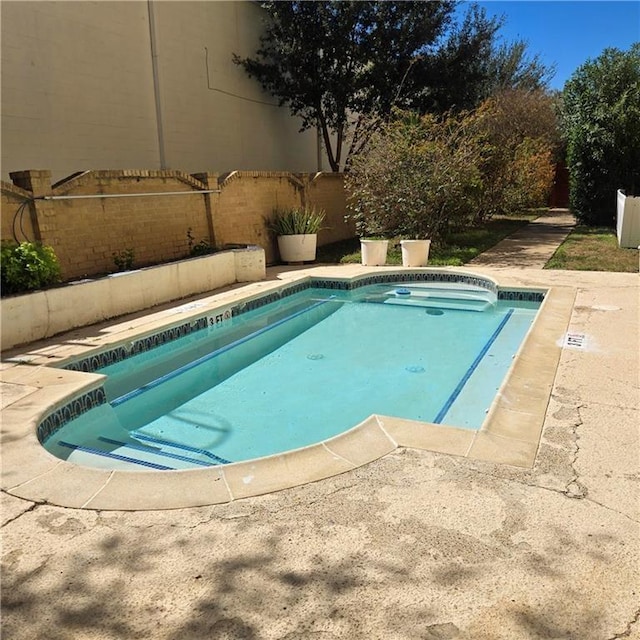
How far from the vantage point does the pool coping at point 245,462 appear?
282 centimetres

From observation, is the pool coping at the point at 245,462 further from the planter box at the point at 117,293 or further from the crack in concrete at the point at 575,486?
the planter box at the point at 117,293

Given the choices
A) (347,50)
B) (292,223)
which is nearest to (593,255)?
(292,223)

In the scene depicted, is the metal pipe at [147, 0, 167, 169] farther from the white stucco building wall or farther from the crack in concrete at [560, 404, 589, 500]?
the crack in concrete at [560, 404, 589, 500]

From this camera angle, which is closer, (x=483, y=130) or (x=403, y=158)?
(x=403, y=158)

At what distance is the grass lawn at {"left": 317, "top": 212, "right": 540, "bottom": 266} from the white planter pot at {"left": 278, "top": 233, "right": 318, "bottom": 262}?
1.27ft

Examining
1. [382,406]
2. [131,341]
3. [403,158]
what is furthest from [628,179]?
[131,341]

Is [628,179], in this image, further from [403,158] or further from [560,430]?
[560,430]

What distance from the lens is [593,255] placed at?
10.3 metres

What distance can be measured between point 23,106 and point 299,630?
28.5ft

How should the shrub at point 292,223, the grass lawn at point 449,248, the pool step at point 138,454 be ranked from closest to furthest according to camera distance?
the pool step at point 138,454 → the grass lawn at point 449,248 → the shrub at point 292,223

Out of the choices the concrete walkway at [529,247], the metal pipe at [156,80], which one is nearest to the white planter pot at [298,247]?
the metal pipe at [156,80]

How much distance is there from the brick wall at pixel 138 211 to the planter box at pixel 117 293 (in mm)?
720

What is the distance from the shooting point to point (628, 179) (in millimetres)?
13898

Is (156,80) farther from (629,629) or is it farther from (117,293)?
(629,629)
